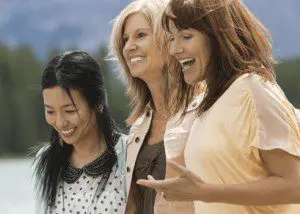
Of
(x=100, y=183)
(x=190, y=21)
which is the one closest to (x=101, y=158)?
(x=100, y=183)

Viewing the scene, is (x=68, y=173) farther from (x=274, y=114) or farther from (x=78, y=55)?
(x=274, y=114)

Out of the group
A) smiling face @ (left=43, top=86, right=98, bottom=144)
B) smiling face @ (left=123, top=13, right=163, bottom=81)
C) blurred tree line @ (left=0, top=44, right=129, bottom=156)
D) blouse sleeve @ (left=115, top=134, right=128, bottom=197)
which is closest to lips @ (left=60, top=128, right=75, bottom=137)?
smiling face @ (left=43, top=86, right=98, bottom=144)

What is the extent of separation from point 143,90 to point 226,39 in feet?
4.97

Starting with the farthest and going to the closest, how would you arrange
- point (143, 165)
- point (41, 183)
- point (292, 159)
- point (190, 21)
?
point (41, 183), point (143, 165), point (190, 21), point (292, 159)

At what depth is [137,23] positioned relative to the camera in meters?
3.86

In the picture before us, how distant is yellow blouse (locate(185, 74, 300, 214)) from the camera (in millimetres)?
2270

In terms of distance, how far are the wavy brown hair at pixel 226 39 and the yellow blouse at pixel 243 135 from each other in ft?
0.15

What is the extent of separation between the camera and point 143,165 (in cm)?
365

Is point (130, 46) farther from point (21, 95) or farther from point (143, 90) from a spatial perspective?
point (21, 95)

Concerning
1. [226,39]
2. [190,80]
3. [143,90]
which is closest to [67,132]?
[143,90]

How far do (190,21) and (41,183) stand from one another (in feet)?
5.58

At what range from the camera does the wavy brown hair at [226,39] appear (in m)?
2.38

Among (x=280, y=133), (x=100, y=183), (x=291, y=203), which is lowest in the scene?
(x=100, y=183)

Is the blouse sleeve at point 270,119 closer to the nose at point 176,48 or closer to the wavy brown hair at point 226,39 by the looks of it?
the wavy brown hair at point 226,39
